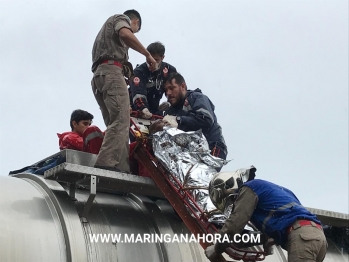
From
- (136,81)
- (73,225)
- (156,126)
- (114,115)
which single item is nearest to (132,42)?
(114,115)

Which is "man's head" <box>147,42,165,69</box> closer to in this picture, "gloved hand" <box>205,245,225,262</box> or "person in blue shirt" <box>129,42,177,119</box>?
"person in blue shirt" <box>129,42,177,119</box>

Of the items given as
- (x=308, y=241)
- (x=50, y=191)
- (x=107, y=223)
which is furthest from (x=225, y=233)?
(x=50, y=191)

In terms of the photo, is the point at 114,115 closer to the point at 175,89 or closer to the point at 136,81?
the point at 175,89

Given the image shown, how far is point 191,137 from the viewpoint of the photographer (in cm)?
749

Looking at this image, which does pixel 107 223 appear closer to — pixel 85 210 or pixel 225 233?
pixel 85 210

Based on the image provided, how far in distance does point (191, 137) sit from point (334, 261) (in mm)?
2785

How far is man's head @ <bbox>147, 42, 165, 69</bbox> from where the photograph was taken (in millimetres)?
8984

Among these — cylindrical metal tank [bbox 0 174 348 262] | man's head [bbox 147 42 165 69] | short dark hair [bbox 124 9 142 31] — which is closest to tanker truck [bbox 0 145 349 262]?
cylindrical metal tank [bbox 0 174 348 262]

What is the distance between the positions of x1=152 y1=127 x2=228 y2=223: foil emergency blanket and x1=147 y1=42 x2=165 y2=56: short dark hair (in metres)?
1.80

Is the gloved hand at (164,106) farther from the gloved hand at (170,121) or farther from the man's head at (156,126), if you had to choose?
the man's head at (156,126)

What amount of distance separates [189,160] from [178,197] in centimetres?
49

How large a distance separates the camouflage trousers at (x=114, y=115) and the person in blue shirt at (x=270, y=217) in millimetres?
1345

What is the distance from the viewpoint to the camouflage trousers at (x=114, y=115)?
7215 millimetres

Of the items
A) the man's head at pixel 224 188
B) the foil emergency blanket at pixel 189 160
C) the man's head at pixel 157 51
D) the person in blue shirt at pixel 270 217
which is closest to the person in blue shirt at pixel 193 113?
the foil emergency blanket at pixel 189 160
